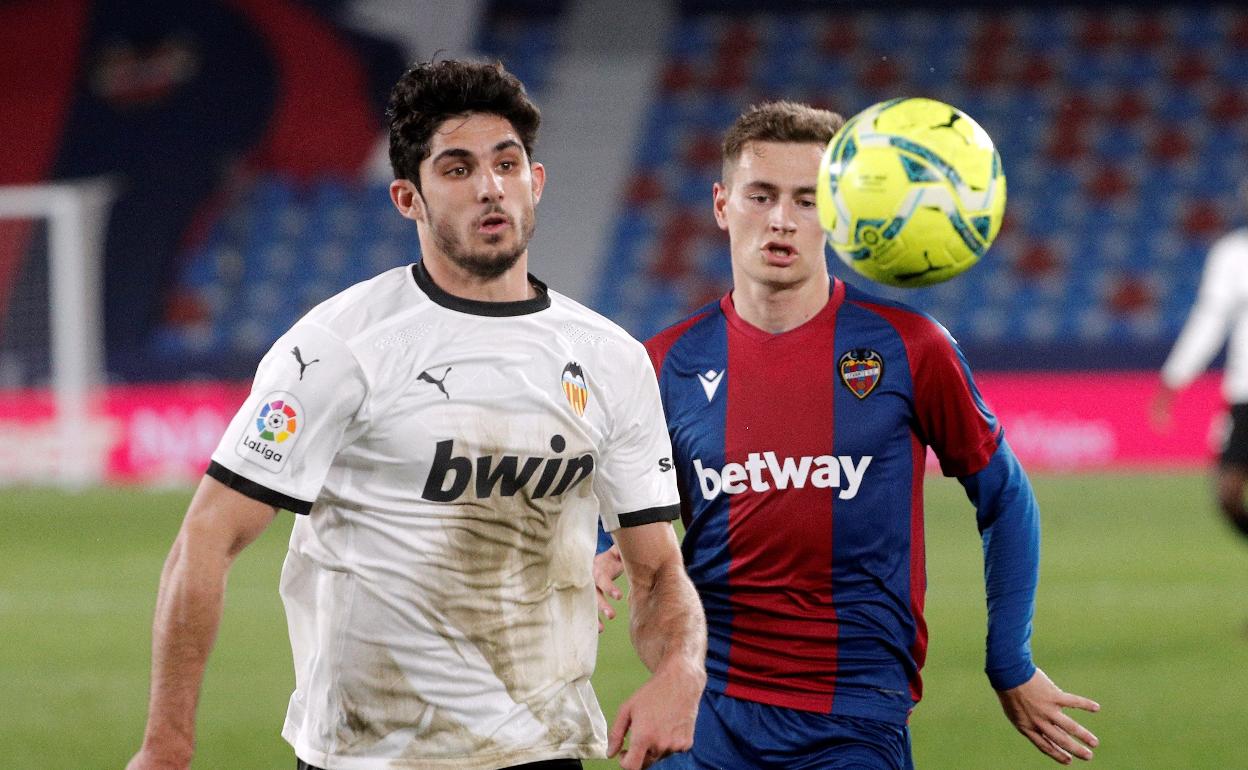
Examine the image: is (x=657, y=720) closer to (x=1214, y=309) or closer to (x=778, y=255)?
(x=778, y=255)

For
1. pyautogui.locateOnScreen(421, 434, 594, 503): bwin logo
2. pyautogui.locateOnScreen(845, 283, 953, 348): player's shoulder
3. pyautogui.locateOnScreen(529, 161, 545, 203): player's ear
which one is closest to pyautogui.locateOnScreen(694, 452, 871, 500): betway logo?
pyautogui.locateOnScreen(845, 283, 953, 348): player's shoulder

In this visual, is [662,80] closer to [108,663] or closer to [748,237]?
[108,663]

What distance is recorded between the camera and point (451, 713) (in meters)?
3.13

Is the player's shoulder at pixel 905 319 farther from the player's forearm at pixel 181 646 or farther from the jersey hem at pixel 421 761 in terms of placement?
the player's forearm at pixel 181 646

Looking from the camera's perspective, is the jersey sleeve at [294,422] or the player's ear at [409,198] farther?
the player's ear at [409,198]

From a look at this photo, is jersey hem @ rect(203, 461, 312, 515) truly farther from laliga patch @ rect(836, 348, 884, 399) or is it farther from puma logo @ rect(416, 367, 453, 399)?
laliga patch @ rect(836, 348, 884, 399)

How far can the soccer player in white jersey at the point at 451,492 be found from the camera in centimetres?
307

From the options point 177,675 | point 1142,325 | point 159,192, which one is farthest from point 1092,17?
point 177,675

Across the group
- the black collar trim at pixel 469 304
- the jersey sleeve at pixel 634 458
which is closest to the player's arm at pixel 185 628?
the black collar trim at pixel 469 304

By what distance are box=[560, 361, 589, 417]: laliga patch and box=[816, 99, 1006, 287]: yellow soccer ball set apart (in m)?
0.82

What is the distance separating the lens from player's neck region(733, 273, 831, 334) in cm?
423

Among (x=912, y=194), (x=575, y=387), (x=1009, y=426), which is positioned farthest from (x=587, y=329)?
(x=1009, y=426)

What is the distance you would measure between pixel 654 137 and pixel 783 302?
22669 mm

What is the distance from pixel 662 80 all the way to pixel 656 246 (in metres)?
3.24
